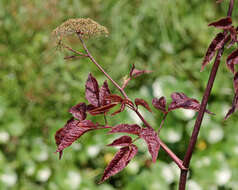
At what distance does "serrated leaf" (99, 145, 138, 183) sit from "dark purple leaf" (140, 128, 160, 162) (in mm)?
44

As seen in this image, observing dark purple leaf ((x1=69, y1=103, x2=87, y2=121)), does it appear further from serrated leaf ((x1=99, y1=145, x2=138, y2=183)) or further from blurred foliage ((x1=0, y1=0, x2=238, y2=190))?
blurred foliage ((x1=0, y1=0, x2=238, y2=190))

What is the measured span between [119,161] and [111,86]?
77.3 inches

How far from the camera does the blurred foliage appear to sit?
2400 millimetres

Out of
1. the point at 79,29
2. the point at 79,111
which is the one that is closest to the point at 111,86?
the point at 79,111

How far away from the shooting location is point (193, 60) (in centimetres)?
295

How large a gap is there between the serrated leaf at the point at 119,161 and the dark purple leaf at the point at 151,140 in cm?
4

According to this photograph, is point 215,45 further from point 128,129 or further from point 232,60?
point 128,129

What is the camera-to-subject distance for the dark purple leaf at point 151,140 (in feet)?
2.05

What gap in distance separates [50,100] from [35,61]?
379 millimetres

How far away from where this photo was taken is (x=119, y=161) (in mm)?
661

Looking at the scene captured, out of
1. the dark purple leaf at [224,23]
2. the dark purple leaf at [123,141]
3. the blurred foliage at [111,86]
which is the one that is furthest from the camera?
the blurred foliage at [111,86]

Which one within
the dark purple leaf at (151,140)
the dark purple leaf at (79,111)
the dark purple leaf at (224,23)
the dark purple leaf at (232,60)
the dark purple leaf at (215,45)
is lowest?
the dark purple leaf at (151,140)

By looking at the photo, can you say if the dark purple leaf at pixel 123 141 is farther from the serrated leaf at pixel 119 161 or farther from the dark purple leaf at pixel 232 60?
the dark purple leaf at pixel 232 60

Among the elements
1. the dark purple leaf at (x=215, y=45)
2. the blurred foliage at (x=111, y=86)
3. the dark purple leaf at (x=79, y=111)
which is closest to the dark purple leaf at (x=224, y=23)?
the dark purple leaf at (x=215, y=45)
